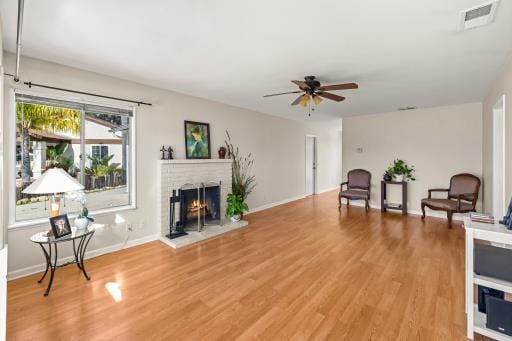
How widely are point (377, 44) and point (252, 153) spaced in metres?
3.62

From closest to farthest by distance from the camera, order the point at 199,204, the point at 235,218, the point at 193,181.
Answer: the point at 199,204
the point at 193,181
the point at 235,218

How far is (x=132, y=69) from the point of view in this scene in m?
2.99

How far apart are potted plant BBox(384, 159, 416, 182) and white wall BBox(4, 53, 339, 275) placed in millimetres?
2529

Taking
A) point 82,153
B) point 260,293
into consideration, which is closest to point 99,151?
point 82,153

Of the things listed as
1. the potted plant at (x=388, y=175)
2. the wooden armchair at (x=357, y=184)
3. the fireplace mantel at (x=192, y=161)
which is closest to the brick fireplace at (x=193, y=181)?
the fireplace mantel at (x=192, y=161)

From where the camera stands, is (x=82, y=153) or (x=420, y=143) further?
(x=420, y=143)

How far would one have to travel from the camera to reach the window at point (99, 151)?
324cm

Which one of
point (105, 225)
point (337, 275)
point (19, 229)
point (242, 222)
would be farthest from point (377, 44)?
point (19, 229)

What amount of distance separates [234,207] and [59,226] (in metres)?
2.67

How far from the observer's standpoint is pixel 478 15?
185cm

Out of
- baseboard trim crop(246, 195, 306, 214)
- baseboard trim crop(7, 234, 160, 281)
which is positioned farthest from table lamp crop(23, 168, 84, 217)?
baseboard trim crop(246, 195, 306, 214)

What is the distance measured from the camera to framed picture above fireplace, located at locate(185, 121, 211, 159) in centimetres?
418

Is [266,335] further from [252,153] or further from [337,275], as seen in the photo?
[252,153]

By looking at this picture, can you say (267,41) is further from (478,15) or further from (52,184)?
(52,184)
